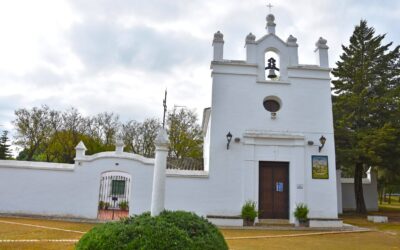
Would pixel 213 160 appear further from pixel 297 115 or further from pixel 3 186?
pixel 3 186

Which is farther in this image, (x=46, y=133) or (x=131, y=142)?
(x=131, y=142)

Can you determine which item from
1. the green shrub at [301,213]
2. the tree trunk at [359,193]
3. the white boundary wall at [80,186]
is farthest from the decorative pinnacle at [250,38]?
the tree trunk at [359,193]

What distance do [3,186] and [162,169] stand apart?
379 inches

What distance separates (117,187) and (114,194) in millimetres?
343

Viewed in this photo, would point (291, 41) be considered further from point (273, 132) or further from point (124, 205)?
point (124, 205)

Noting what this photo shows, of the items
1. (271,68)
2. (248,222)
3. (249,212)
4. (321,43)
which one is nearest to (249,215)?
(249,212)

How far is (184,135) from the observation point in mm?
26906

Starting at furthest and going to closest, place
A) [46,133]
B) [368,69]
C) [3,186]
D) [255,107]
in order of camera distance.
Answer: [46,133] → [368,69] → [255,107] → [3,186]

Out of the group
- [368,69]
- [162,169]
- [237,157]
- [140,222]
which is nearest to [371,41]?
[368,69]

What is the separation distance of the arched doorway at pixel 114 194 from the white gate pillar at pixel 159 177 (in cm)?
710

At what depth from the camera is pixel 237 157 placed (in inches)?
519

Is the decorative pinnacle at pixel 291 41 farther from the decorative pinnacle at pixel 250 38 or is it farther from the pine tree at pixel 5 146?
the pine tree at pixel 5 146

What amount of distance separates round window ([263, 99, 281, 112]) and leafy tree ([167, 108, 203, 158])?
13.2 meters

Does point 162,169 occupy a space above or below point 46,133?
below
